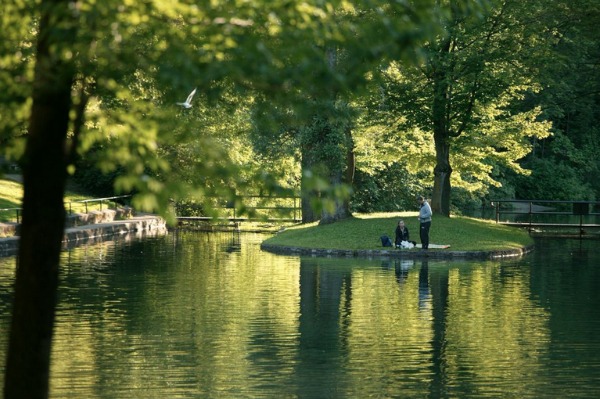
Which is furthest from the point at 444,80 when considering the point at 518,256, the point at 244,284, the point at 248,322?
the point at 248,322

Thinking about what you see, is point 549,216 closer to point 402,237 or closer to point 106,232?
point 106,232

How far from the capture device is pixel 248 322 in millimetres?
21453

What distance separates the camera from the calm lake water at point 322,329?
50.7 ft

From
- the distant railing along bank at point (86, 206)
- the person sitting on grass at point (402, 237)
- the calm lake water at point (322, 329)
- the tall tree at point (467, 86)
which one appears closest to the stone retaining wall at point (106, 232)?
the distant railing along bank at point (86, 206)

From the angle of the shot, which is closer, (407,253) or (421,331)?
(421,331)

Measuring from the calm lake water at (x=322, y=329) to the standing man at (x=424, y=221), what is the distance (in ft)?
9.49

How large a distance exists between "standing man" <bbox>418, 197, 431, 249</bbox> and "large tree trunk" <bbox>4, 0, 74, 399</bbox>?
2889 centimetres

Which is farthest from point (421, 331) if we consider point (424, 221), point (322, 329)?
point (424, 221)

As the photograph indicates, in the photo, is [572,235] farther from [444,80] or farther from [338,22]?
[338,22]

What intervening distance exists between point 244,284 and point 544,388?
46.2ft

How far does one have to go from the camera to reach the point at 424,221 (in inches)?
1471

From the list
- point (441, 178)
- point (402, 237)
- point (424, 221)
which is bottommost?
point (402, 237)

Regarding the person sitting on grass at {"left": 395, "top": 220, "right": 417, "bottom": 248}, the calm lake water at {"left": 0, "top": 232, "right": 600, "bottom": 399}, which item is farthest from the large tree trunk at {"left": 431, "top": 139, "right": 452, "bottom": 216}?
the calm lake water at {"left": 0, "top": 232, "right": 600, "bottom": 399}

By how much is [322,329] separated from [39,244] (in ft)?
40.5
